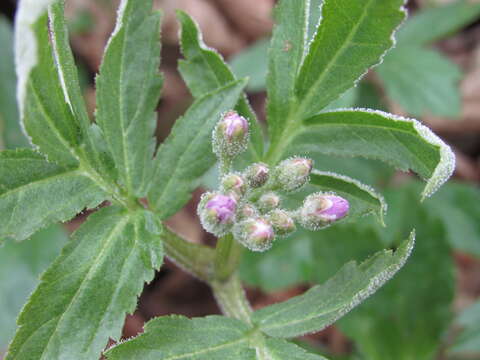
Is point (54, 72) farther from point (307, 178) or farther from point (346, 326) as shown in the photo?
point (346, 326)

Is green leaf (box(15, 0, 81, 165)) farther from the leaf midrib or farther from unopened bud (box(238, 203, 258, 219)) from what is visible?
unopened bud (box(238, 203, 258, 219))

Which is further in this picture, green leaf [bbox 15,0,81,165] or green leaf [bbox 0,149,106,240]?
green leaf [bbox 0,149,106,240]

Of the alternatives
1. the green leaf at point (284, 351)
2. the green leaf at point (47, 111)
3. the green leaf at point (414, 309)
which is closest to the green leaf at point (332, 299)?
the green leaf at point (284, 351)

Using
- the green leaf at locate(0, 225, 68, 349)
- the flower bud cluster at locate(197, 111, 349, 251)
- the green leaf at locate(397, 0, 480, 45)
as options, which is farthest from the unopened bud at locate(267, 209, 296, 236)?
the green leaf at locate(397, 0, 480, 45)

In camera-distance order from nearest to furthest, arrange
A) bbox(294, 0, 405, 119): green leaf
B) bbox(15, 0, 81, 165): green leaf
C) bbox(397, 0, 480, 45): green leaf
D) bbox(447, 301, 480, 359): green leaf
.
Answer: bbox(15, 0, 81, 165): green leaf → bbox(294, 0, 405, 119): green leaf → bbox(447, 301, 480, 359): green leaf → bbox(397, 0, 480, 45): green leaf

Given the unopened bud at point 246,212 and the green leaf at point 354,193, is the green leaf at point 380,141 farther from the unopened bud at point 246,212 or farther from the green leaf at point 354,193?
the unopened bud at point 246,212

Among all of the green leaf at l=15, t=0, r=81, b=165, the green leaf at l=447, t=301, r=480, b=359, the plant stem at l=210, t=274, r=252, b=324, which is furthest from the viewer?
the green leaf at l=447, t=301, r=480, b=359

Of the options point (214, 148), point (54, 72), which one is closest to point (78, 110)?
point (54, 72)
